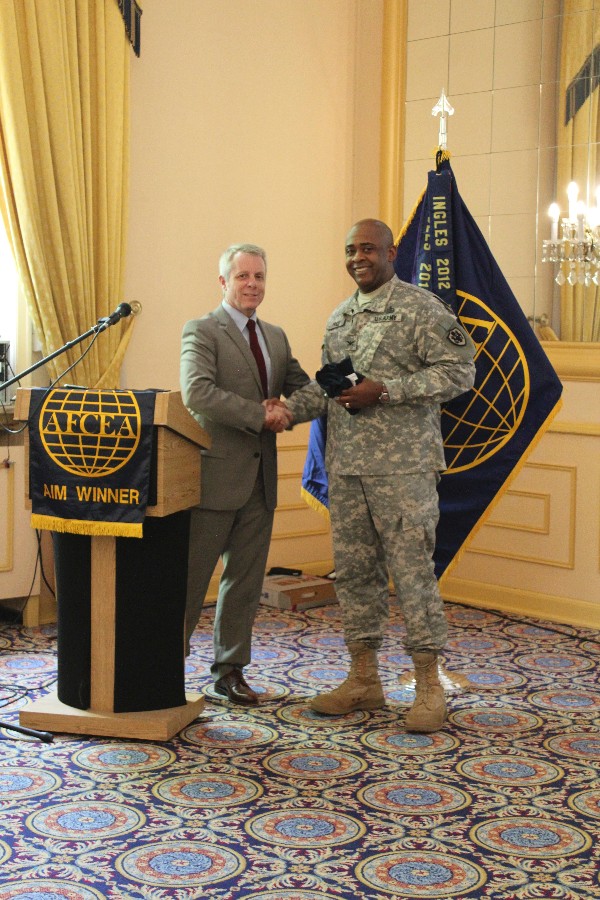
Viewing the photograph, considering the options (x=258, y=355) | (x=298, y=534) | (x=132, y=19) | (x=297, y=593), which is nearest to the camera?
(x=258, y=355)

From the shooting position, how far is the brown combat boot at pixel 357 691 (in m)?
3.84

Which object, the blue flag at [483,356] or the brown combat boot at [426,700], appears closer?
the brown combat boot at [426,700]

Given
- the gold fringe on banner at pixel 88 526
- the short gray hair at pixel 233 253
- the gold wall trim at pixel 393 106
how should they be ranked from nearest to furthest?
the gold fringe on banner at pixel 88 526 < the short gray hair at pixel 233 253 < the gold wall trim at pixel 393 106

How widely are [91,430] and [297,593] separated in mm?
2376

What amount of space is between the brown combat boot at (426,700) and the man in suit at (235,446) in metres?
0.61

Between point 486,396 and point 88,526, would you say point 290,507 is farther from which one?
point 88,526

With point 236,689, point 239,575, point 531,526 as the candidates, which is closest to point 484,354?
point 239,575

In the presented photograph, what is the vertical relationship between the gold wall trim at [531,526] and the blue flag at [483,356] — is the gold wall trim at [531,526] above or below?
below

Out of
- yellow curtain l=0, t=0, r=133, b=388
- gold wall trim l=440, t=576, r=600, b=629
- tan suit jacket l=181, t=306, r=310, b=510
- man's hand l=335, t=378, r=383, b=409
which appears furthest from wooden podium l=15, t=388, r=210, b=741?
gold wall trim l=440, t=576, r=600, b=629

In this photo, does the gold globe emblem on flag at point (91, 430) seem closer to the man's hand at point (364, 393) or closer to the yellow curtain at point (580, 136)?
the man's hand at point (364, 393)

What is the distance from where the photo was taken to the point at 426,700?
373 centimetres

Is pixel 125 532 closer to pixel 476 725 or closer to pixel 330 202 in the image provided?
pixel 476 725

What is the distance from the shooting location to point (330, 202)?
6.27m

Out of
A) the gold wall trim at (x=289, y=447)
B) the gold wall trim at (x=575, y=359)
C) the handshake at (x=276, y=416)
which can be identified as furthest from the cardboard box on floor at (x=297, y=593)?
the handshake at (x=276, y=416)
